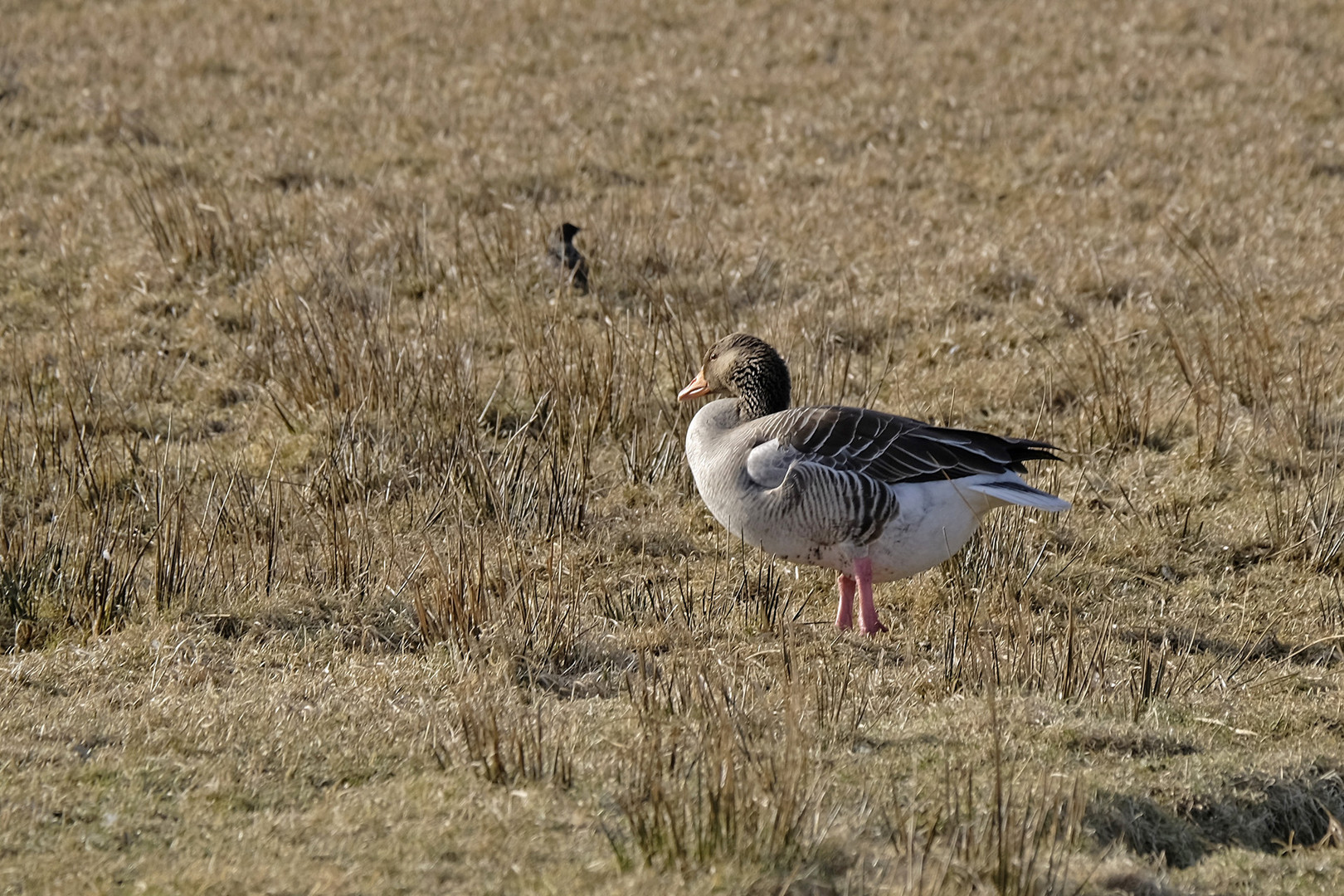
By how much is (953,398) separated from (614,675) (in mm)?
3910

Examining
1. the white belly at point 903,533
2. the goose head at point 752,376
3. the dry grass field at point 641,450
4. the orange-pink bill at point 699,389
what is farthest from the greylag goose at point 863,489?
the orange-pink bill at point 699,389

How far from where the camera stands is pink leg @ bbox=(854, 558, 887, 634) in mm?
5781

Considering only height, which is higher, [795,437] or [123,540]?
[795,437]

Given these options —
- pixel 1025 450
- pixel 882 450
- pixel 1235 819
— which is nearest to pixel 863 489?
pixel 882 450

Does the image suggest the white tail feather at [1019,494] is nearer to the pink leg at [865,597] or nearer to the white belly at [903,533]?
the white belly at [903,533]

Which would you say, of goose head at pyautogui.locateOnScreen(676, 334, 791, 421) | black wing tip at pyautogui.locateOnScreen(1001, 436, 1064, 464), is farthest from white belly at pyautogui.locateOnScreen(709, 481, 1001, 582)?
goose head at pyautogui.locateOnScreen(676, 334, 791, 421)

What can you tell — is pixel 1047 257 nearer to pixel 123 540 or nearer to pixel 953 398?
pixel 953 398

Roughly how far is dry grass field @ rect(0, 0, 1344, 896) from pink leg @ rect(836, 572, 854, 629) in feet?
0.27

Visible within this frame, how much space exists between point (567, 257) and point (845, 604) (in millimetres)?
4853

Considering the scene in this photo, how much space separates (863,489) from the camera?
5.59 m

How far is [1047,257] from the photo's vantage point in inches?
422

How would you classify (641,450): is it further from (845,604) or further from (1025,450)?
(1025,450)

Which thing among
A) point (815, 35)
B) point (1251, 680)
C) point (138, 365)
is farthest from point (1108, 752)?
point (815, 35)

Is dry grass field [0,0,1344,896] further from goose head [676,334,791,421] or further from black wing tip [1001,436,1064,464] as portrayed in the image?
goose head [676,334,791,421]
